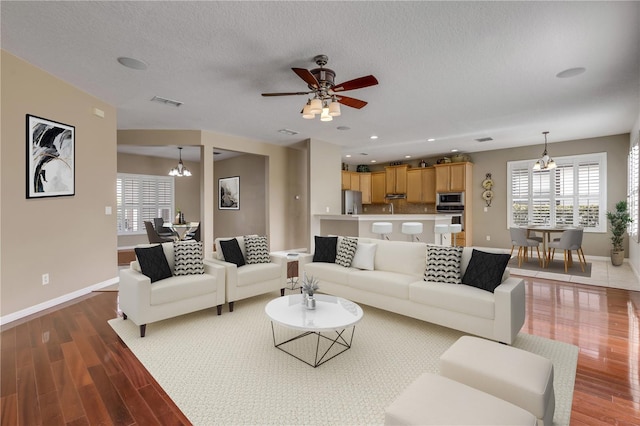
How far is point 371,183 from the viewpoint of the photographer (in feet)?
34.1

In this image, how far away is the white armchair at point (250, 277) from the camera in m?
3.64

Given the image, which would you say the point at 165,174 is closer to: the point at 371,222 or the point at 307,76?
the point at 371,222

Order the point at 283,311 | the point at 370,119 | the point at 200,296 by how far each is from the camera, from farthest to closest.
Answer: the point at 370,119, the point at 200,296, the point at 283,311

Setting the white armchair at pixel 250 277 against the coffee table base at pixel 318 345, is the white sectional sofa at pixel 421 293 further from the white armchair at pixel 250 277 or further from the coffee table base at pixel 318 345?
the coffee table base at pixel 318 345

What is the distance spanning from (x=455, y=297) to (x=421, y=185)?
6.72 meters

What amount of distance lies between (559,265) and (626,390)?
5.09m

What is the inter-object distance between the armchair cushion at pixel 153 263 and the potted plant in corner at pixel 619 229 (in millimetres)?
8165

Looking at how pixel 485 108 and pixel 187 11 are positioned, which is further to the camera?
pixel 485 108

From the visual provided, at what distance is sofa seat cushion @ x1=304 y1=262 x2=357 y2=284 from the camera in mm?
3876

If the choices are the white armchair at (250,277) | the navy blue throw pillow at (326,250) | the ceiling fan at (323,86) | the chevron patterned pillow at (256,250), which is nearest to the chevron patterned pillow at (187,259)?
the white armchair at (250,277)

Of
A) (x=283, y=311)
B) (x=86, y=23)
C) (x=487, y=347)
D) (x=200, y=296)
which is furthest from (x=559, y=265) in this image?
(x=86, y=23)

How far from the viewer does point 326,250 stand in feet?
14.3

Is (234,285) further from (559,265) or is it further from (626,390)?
(559,265)

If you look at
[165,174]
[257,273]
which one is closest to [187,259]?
[257,273]
